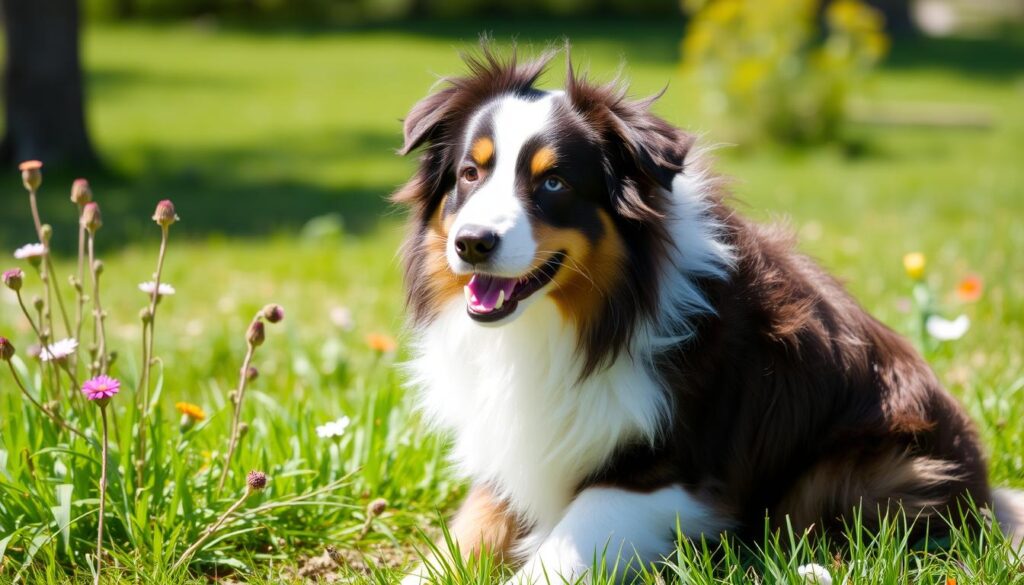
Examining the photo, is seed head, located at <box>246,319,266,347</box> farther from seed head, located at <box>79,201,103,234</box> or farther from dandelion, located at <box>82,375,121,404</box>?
seed head, located at <box>79,201,103,234</box>

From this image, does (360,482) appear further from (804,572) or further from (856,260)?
(856,260)

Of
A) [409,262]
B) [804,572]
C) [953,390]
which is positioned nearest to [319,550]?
[409,262]

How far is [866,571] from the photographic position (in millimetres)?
2939

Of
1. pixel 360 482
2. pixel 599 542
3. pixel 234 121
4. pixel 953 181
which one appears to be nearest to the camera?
pixel 599 542

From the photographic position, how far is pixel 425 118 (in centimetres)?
348

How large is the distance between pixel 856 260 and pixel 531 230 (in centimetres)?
471

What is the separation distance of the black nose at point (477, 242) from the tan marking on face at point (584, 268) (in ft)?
0.64

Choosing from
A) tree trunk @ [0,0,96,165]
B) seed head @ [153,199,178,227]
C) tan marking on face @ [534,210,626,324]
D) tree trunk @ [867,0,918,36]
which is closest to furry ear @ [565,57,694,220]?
tan marking on face @ [534,210,626,324]

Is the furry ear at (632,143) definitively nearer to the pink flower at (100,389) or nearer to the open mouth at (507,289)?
the open mouth at (507,289)

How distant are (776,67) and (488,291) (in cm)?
911

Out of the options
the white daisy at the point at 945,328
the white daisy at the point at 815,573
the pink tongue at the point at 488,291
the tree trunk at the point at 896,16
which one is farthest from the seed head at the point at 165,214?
the tree trunk at the point at 896,16

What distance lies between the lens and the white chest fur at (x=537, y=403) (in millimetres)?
3260

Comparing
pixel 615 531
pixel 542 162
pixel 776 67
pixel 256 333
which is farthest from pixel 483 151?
pixel 776 67

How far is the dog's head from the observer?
10.1 ft
